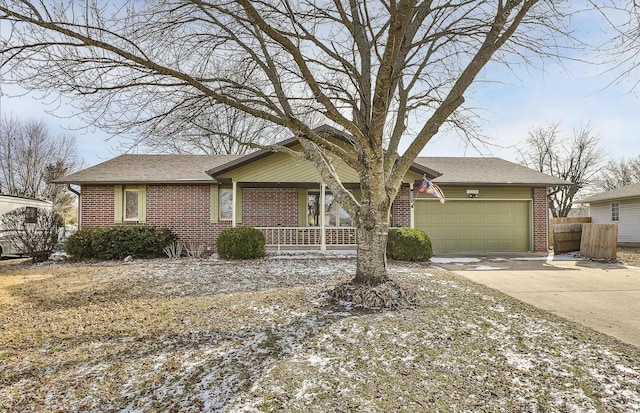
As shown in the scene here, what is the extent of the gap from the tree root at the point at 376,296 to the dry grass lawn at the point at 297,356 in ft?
0.64

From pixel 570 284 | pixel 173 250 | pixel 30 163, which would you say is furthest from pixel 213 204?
pixel 30 163

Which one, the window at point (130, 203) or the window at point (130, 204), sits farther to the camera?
the window at point (130, 204)

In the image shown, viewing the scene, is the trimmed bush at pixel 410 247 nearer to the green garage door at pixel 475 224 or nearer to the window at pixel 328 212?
the window at pixel 328 212

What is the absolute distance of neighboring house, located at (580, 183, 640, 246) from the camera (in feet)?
58.6

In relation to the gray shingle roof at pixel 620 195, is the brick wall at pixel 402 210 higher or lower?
lower

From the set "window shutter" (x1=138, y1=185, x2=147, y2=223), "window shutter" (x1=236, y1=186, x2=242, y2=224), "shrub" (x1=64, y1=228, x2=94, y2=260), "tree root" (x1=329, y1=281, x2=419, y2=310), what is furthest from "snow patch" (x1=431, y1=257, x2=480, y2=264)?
"shrub" (x1=64, y1=228, x2=94, y2=260)

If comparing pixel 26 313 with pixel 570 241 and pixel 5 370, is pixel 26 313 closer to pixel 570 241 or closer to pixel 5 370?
pixel 5 370

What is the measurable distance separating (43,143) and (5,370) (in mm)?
28231

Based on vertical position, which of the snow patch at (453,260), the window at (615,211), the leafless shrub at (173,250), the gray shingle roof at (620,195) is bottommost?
the snow patch at (453,260)

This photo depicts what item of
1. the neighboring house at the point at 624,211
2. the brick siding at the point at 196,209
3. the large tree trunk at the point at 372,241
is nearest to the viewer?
the large tree trunk at the point at 372,241

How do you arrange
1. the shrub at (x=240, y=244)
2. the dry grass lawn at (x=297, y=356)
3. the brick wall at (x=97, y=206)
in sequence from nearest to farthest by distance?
the dry grass lawn at (x=297, y=356), the shrub at (x=240, y=244), the brick wall at (x=97, y=206)

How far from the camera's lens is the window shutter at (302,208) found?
526 inches

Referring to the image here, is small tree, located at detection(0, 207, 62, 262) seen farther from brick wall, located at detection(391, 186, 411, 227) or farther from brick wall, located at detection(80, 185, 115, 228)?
brick wall, located at detection(391, 186, 411, 227)

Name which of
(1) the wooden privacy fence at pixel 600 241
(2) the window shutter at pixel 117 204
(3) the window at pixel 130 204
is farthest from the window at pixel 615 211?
(2) the window shutter at pixel 117 204
